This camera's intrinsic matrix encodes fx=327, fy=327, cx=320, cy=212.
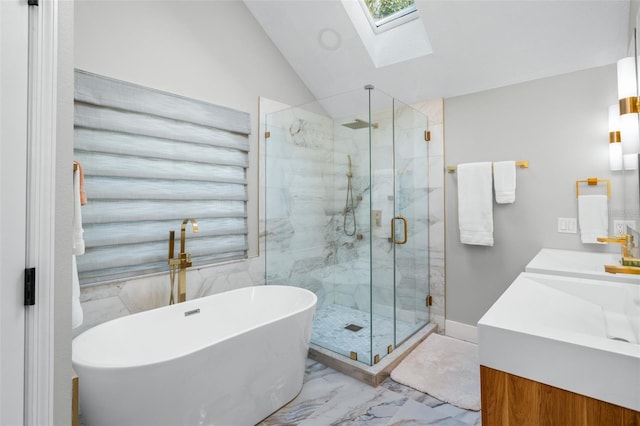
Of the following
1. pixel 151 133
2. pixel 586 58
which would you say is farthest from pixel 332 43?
pixel 586 58

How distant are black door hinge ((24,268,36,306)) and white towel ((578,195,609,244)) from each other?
3044mm

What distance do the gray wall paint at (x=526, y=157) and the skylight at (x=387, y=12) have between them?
85cm

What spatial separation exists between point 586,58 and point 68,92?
121 inches

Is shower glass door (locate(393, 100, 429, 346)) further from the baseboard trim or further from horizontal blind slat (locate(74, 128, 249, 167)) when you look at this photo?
horizontal blind slat (locate(74, 128, 249, 167))

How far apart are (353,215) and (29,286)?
2133 mm

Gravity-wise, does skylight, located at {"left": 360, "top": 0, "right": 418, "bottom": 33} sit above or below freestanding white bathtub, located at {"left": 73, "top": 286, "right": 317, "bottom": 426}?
above

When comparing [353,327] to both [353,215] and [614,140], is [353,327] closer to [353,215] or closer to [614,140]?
[353,215]

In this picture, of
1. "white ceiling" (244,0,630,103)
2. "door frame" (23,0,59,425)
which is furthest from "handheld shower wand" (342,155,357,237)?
"door frame" (23,0,59,425)

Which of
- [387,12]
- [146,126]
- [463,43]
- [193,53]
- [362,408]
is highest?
[387,12]

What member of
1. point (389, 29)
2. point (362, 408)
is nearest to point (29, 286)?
point (362, 408)

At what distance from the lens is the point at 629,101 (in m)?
1.24

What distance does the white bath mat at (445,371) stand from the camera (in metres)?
2.13

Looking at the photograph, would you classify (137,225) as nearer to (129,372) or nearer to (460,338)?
(129,372)

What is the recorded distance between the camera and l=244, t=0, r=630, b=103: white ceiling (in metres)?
→ 2.20
